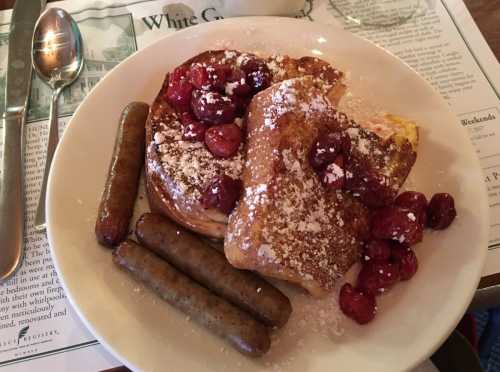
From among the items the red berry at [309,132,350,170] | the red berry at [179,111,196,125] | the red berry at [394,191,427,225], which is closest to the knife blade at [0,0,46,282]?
the red berry at [179,111,196,125]

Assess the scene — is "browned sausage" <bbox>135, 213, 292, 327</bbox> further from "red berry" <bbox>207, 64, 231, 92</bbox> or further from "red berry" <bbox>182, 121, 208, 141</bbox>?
"red berry" <bbox>207, 64, 231, 92</bbox>

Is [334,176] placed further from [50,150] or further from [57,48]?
[57,48]

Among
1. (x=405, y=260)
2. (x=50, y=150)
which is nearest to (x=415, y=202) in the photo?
(x=405, y=260)

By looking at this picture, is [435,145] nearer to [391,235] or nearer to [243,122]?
[391,235]

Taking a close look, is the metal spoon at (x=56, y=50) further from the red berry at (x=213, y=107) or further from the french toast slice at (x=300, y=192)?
the french toast slice at (x=300, y=192)

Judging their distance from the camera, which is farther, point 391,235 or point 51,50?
point 51,50

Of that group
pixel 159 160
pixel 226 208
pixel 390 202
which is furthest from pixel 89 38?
pixel 390 202
